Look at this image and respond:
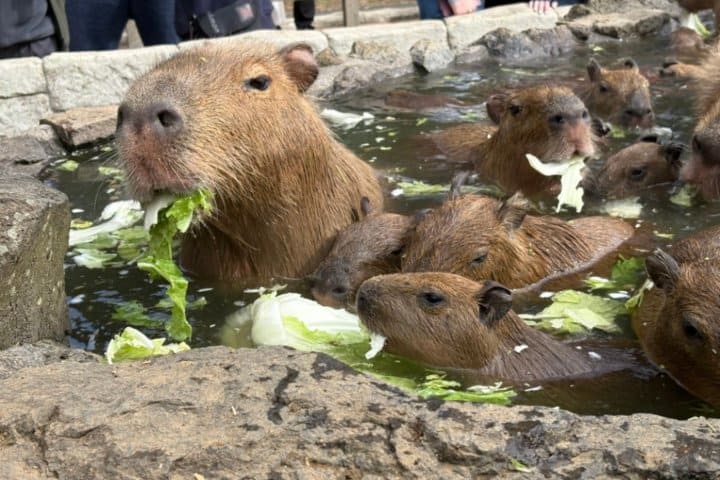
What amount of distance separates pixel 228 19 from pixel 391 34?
1.96 metres

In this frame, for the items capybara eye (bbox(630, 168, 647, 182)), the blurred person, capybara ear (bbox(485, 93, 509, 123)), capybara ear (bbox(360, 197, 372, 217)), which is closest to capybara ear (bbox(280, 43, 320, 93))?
capybara ear (bbox(360, 197, 372, 217))

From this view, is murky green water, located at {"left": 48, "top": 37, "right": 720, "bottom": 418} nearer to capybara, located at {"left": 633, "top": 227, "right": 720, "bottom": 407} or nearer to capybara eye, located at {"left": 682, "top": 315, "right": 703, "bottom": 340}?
capybara, located at {"left": 633, "top": 227, "right": 720, "bottom": 407}

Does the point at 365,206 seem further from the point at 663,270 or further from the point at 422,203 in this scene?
the point at 663,270

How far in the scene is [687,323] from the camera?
397 cm

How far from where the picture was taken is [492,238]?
16.4ft

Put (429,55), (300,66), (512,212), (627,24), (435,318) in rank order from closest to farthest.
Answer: (435,318)
(300,66)
(512,212)
(429,55)
(627,24)

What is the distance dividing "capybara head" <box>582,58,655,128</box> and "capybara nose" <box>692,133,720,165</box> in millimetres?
2200

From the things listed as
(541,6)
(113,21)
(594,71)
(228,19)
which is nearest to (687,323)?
(594,71)

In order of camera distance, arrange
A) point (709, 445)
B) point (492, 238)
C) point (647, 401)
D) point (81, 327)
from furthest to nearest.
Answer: point (492, 238), point (81, 327), point (647, 401), point (709, 445)

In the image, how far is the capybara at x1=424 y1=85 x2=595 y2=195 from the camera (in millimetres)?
6355

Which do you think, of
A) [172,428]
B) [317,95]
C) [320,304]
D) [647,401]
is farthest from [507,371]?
[317,95]

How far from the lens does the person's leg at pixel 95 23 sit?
965 centimetres

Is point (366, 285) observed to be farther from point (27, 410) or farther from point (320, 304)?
point (27, 410)

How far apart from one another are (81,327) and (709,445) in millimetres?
2933
